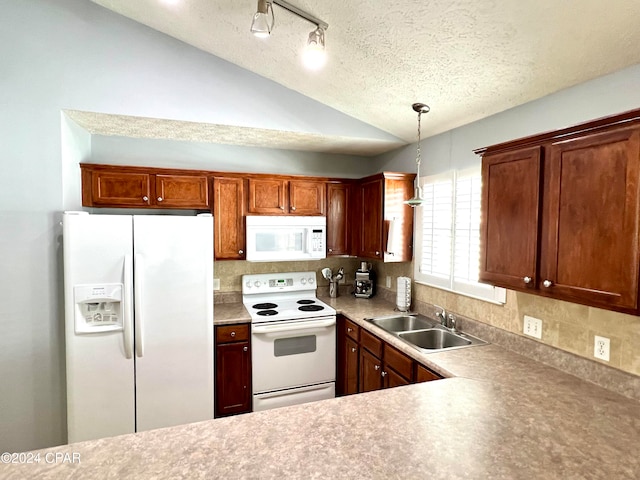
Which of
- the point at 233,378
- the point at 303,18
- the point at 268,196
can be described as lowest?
the point at 233,378

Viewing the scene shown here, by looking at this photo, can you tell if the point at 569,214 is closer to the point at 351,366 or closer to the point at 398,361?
the point at 398,361

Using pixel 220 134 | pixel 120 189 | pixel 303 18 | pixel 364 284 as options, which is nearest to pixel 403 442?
pixel 303 18

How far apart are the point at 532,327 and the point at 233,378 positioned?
7.30 feet

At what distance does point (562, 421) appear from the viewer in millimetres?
1356

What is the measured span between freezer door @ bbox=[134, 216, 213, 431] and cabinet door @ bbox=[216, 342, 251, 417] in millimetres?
235

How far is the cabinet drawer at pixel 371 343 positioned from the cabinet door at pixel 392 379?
134 millimetres

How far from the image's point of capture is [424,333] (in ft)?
8.77

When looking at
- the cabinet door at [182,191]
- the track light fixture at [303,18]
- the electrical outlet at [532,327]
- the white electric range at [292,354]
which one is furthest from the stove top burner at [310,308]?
the track light fixture at [303,18]

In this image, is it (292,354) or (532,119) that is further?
(292,354)

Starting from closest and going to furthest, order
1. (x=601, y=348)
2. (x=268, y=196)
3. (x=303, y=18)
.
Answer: (x=601, y=348)
(x=303, y=18)
(x=268, y=196)

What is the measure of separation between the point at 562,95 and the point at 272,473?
2.26 metres

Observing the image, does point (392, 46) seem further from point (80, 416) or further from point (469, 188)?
point (80, 416)

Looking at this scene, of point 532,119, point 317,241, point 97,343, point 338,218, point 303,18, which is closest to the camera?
point 303,18

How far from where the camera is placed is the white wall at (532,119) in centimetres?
161
